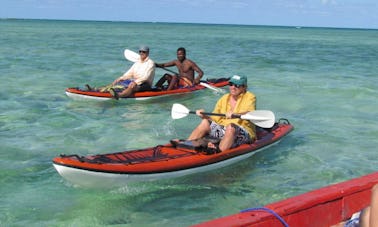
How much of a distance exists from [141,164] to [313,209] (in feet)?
9.25

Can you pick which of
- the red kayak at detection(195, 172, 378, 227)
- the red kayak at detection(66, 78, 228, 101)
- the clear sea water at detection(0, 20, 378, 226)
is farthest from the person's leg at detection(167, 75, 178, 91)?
the red kayak at detection(195, 172, 378, 227)

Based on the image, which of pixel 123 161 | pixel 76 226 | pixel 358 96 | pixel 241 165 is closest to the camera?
pixel 76 226

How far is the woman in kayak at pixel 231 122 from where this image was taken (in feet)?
22.2

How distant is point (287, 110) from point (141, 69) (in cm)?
397

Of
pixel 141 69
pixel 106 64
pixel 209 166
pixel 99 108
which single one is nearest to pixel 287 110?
pixel 141 69

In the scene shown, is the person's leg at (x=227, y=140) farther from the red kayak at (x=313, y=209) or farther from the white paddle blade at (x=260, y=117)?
the red kayak at (x=313, y=209)

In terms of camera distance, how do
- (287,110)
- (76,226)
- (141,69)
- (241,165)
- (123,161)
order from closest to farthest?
(76,226)
(123,161)
(241,165)
(141,69)
(287,110)

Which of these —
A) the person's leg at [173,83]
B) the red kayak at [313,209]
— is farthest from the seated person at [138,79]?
the red kayak at [313,209]

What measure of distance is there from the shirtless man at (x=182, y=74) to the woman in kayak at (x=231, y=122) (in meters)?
5.70

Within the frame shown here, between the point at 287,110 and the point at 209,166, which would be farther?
the point at 287,110

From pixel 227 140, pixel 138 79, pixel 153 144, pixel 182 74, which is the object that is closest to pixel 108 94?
pixel 138 79

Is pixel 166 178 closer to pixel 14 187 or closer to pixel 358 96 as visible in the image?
pixel 14 187

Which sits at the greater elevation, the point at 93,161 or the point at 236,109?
the point at 236,109

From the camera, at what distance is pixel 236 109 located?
696 cm
